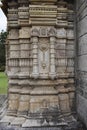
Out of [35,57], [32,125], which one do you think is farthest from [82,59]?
[32,125]

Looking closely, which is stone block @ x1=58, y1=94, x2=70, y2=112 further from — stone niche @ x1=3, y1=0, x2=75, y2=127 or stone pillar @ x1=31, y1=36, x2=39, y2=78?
stone pillar @ x1=31, y1=36, x2=39, y2=78

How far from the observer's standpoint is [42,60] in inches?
352

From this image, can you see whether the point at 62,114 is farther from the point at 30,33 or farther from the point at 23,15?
the point at 23,15

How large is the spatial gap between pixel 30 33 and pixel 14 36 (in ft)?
2.15

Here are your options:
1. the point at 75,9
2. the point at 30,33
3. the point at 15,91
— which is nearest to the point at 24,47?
the point at 30,33

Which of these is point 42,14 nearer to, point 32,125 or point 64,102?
point 64,102

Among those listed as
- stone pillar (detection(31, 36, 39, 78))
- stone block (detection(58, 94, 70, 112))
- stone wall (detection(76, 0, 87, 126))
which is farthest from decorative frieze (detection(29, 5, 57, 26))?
stone block (detection(58, 94, 70, 112))

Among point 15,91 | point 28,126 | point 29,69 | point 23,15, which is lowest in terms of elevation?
point 28,126

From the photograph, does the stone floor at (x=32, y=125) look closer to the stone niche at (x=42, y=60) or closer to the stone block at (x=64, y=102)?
the stone niche at (x=42, y=60)

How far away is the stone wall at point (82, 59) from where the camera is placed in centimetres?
812

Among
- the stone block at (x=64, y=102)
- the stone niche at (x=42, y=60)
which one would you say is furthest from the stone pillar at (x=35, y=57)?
the stone block at (x=64, y=102)

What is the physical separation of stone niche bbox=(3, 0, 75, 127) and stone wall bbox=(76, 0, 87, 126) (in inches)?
14.3

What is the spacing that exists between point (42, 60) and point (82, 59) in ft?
4.14

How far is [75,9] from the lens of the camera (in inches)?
367
